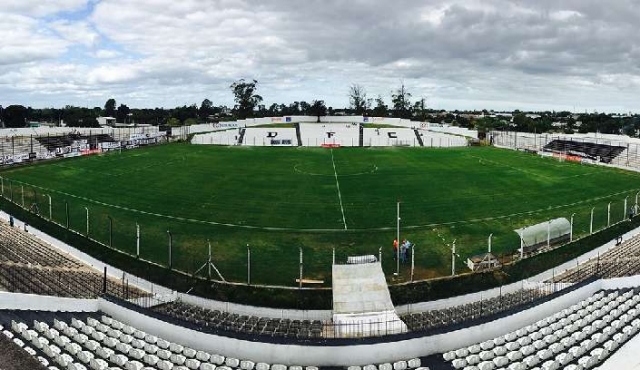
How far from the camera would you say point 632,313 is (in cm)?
2055

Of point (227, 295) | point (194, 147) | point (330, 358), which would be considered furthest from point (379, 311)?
point (194, 147)

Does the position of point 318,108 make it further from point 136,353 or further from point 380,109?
point 136,353

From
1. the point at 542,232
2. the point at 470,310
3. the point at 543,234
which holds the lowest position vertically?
the point at 470,310

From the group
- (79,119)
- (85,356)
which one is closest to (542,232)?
(85,356)

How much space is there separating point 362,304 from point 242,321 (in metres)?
5.59

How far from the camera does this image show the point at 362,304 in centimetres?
2433

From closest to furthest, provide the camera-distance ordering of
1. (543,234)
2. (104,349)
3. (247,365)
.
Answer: (247,365) < (104,349) < (543,234)

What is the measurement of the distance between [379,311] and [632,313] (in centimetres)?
983

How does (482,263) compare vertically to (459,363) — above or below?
above

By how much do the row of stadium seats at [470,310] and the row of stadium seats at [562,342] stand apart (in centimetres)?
304

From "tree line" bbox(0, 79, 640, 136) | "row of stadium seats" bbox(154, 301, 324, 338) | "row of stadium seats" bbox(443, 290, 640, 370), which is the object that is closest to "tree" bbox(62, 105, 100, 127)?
"tree line" bbox(0, 79, 640, 136)

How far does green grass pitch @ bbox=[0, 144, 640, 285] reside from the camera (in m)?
35.2

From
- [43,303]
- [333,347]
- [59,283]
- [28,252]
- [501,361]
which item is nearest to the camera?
[501,361]

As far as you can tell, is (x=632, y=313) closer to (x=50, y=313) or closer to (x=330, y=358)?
(x=330, y=358)
